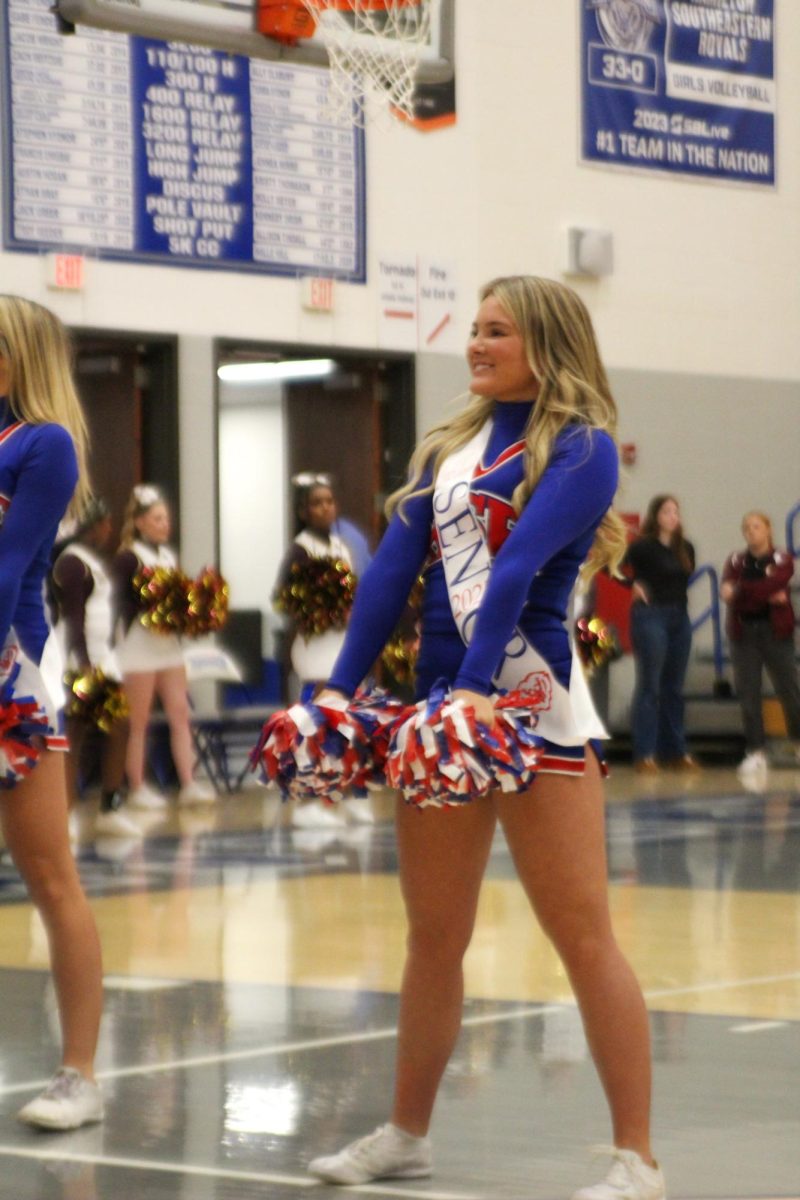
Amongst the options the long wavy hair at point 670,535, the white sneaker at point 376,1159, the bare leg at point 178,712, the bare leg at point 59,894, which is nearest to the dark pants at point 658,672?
the long wavy hair at point 670,535

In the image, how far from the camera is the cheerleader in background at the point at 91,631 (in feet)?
34.8

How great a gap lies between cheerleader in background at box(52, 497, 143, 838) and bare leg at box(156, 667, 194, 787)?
3.48ft

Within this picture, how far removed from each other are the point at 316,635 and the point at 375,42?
10.7 feet

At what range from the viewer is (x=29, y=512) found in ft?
14.7

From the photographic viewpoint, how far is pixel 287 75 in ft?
47.3

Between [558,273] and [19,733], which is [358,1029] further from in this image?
[558,273]

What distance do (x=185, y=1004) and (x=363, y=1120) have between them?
1.61 metres

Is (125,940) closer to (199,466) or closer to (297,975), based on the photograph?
(297,975)

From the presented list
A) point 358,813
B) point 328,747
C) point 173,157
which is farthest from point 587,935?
point 173,157

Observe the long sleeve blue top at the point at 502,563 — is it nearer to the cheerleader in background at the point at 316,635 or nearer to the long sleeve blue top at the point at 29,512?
the long sleeve blue top at the point at 29,512

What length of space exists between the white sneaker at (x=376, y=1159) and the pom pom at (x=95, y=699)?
6.12 meters

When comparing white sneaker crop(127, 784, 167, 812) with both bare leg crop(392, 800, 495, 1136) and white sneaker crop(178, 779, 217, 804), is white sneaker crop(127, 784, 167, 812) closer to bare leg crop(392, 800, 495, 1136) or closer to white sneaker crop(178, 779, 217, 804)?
white sneaker crop(178, 779, 217, 804)

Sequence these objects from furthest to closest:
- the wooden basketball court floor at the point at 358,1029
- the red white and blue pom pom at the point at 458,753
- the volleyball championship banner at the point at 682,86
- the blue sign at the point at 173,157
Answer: the volleyball championship banner at the point at 682,86 → the blue sign at the point at 173,157 → the wooden basketball court floor at the point at 358,1029 → the red white and blue pom pom at the point at 458,753

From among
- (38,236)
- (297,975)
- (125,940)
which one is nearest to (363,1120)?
(297,975)
